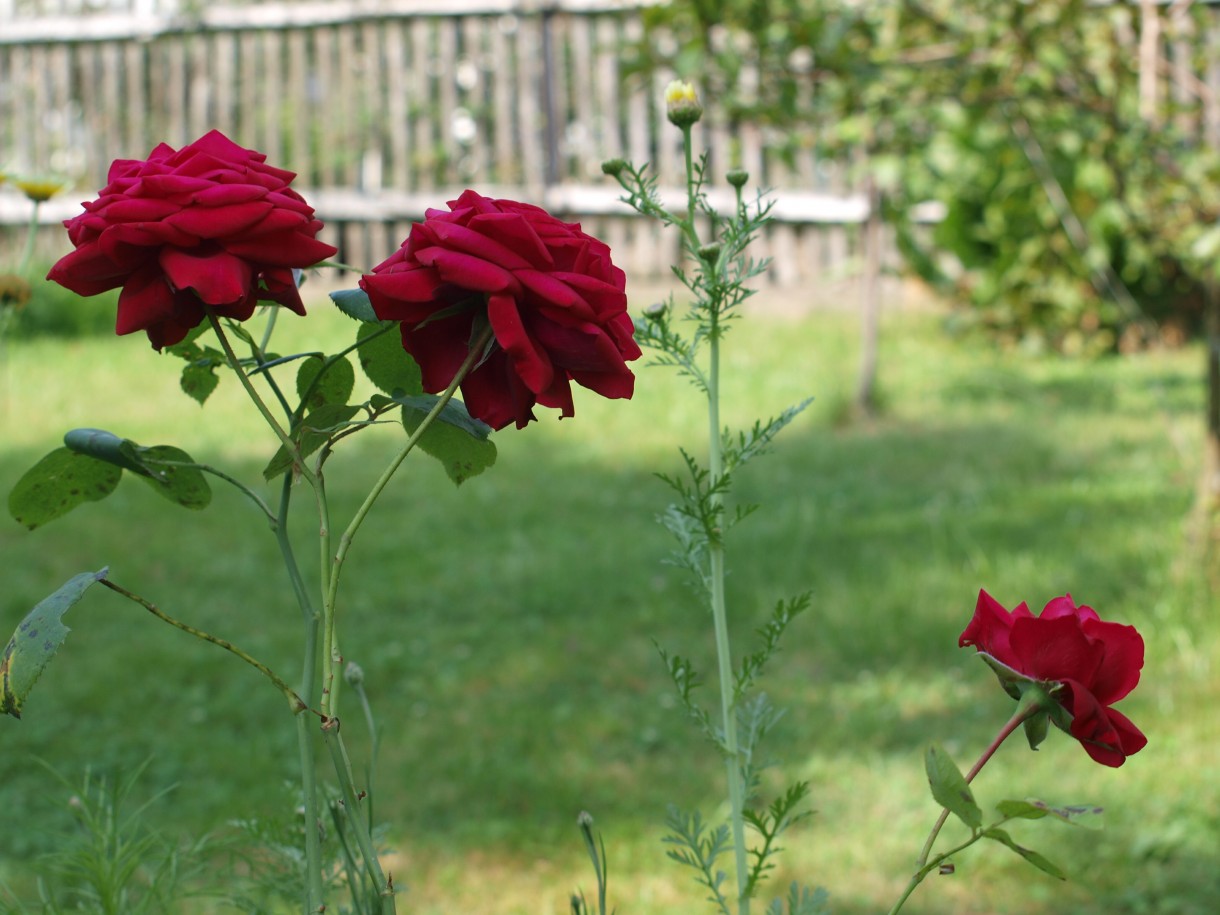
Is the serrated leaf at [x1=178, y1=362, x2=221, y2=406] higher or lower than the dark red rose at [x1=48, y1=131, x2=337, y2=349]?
lower

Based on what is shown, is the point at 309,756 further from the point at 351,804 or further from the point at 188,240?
the point at 188,240

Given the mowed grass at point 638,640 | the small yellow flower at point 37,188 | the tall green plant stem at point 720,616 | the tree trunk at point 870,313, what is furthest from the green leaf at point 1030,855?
the tree trunk at point 870,313

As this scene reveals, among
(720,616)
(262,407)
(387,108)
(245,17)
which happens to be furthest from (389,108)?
(262,407)

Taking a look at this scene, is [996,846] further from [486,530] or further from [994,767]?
[486,530]

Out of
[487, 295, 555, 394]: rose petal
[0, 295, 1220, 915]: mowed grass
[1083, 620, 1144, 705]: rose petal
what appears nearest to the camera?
[487, 295, 555, 394]: rose petal

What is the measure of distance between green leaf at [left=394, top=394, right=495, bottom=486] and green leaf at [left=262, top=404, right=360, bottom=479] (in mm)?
43

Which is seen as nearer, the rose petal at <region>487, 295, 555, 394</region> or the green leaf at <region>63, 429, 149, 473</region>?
the rose petal at <region>487, 295, 555, 394</region>

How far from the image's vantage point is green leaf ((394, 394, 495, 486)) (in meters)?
0.87

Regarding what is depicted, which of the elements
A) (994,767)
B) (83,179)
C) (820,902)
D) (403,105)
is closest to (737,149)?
(994,767)

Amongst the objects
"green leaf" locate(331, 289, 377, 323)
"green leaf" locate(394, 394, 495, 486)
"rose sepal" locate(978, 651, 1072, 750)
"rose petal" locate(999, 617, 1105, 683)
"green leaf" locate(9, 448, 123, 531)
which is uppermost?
"green leaf" locate(331, 289, 377, 323)

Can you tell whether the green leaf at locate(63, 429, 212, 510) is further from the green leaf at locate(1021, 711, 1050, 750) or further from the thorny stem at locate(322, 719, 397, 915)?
the green leaf at locate(1021, 711, 1050, 750)

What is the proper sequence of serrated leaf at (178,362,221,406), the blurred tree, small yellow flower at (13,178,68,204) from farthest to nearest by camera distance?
1. the blurred tree
2. small yellow flower at (13,178,68,204)
3. serrated leaf at (178,362,221,406)

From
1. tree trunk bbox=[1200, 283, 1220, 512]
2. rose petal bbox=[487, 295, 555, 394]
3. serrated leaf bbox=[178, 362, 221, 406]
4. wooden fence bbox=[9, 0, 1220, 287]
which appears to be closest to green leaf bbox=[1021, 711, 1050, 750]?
rose petal bbox=[487, 295, 555, 394]

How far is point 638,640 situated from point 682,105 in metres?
2.42
